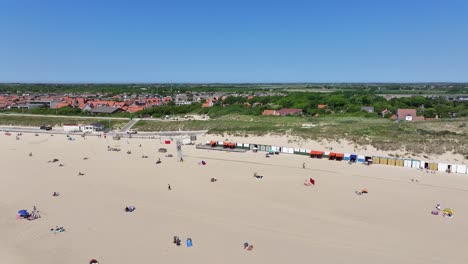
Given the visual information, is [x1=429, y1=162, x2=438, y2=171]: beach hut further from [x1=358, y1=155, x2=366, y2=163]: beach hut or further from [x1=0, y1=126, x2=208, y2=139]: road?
[x1=0, y1=126, x2=208, y2=139]: road

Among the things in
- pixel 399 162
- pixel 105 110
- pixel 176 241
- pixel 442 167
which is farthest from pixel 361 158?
pixel 105 110

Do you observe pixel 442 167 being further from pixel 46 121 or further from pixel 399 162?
pixel 46 121

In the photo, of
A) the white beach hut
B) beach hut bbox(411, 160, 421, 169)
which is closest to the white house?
the white beach hut

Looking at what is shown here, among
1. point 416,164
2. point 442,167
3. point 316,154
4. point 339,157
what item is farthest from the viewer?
point 316,154

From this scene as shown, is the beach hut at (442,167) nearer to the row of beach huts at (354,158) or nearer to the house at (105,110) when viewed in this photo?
the row of beach huts at (354,158)

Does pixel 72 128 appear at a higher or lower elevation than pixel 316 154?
higher

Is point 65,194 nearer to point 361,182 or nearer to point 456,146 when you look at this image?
point 361,182

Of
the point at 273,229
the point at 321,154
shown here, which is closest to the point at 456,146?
the point at 321,154
